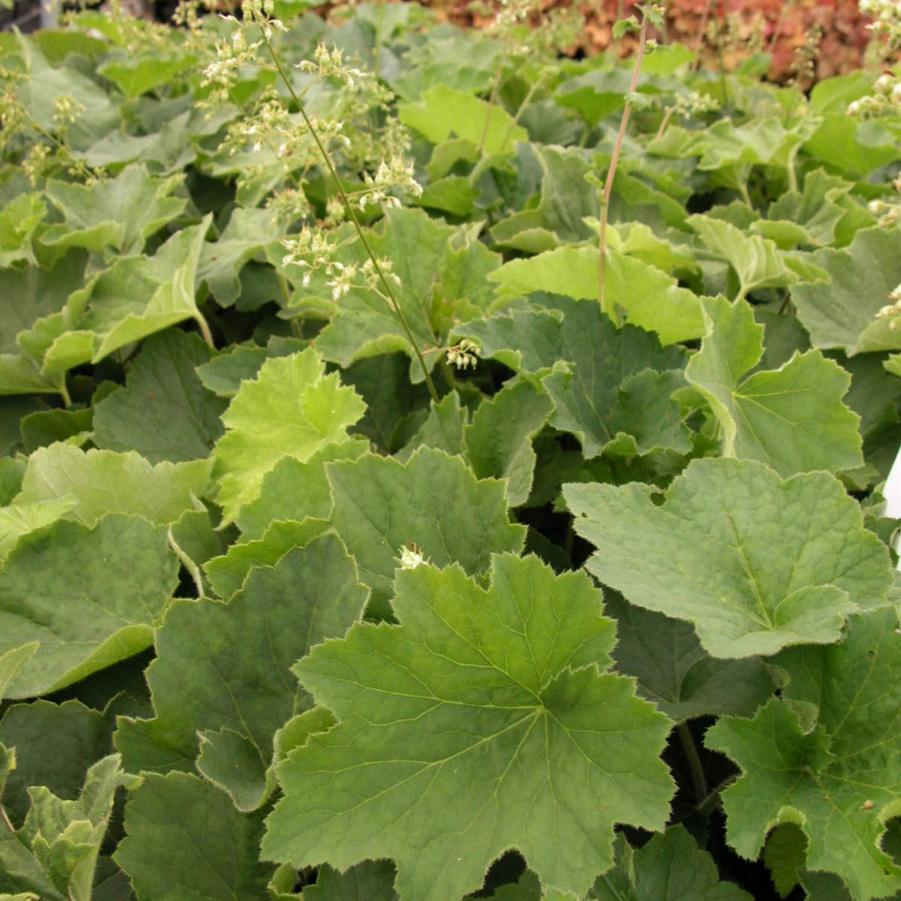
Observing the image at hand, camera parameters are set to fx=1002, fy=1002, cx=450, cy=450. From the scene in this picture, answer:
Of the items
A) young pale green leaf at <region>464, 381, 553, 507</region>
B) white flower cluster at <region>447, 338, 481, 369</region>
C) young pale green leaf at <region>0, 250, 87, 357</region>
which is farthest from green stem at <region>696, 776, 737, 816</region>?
young pale green leaf at <region>0, 250, 87, 357</region>

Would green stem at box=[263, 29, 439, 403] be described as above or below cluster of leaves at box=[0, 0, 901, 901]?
above

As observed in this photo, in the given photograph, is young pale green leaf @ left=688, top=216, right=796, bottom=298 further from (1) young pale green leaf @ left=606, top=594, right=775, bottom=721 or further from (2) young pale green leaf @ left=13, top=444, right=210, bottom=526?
(2) young pale green leaf @ left=13, top=444, right=210, bottom=526

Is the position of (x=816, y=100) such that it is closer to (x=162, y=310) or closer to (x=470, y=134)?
(x=470, y=134)

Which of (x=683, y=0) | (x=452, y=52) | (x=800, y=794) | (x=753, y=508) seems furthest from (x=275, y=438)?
(x=683, y=0)

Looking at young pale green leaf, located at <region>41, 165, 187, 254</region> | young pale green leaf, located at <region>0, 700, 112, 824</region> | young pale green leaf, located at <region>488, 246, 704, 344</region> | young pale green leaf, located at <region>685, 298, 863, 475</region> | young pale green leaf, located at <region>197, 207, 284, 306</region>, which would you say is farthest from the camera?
young pale green leaf, located at <region>41, 165, 187, 254</region>

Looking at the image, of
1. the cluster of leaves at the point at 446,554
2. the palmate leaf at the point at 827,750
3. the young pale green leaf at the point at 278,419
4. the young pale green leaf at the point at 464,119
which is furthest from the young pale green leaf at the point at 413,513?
the young pale green leaf at the point at 464,119

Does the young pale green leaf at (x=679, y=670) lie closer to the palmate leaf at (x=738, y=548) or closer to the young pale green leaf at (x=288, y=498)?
the palmate leaf at (x=738, y=548)

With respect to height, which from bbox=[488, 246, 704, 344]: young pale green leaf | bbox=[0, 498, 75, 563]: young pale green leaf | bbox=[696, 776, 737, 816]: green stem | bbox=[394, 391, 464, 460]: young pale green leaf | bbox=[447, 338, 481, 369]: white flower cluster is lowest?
bbox=[696, 776, 737, 816]: green stem
